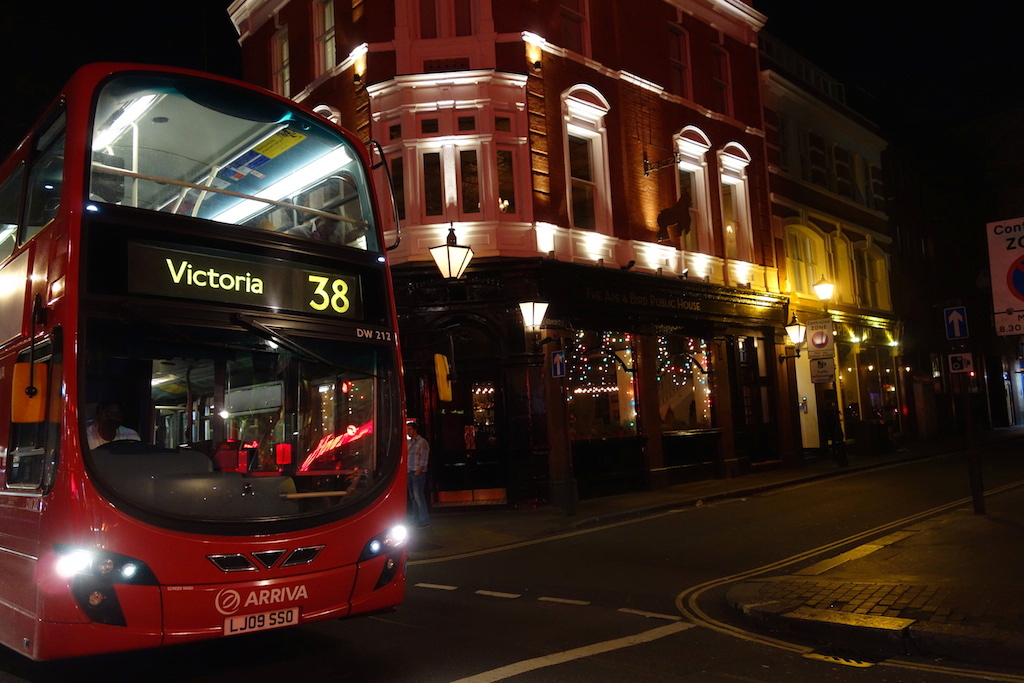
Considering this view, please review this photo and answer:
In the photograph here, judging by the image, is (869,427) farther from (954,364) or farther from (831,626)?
(831,626)

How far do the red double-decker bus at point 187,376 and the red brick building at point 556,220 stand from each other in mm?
7458

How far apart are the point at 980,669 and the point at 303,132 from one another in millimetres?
6523

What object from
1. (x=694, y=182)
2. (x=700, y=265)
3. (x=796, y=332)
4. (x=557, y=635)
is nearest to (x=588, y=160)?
(x=694, y=182)

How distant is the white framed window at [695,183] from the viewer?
20.9m

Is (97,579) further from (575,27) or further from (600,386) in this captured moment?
(575,27)

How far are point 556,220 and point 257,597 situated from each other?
43.1 feet

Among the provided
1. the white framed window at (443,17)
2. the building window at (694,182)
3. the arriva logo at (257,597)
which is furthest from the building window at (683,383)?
the arriva logo at (257,597)

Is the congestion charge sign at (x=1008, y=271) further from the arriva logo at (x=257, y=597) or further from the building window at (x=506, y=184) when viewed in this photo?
the building window at (x=506, y=184)

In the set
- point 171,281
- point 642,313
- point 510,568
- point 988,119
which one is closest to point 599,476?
point 642,313

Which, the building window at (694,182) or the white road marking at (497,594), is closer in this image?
the white road marking at (497,594)

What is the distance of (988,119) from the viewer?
43.0 m

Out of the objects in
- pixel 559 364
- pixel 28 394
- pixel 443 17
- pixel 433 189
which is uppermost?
pixel 443 17

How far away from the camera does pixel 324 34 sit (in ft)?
62.5

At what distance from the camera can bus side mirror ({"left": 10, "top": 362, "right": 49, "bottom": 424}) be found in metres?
5.27
